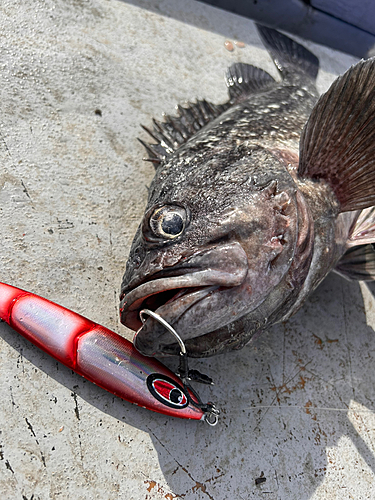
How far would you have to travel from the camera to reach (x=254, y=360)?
207 cm

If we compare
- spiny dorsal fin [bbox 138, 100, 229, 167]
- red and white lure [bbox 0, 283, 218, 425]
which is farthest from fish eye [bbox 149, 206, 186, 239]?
spiny dorsal fin [bbox 138, 100, 229, 167]

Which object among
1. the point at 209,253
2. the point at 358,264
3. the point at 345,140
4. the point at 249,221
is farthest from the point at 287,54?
the point at 209,253

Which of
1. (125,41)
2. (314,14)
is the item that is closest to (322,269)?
(125,41)

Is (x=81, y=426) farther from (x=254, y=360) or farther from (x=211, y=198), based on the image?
(x=211, y=198)

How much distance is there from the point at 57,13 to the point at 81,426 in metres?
2.93

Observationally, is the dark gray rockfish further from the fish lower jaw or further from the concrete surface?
the concrete surface

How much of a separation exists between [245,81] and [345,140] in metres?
1.50

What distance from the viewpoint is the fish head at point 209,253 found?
A: 1399mm

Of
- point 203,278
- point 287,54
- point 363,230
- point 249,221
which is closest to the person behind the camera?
point 203,278

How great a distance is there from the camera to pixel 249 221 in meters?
1.52

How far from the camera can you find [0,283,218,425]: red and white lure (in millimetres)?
1644

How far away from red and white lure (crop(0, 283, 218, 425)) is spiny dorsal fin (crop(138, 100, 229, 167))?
1.07 meters

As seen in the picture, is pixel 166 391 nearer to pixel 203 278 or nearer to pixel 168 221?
pixel 203 278

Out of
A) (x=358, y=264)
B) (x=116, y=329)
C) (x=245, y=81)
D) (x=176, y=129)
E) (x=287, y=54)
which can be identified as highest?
(x=287, y=54)
